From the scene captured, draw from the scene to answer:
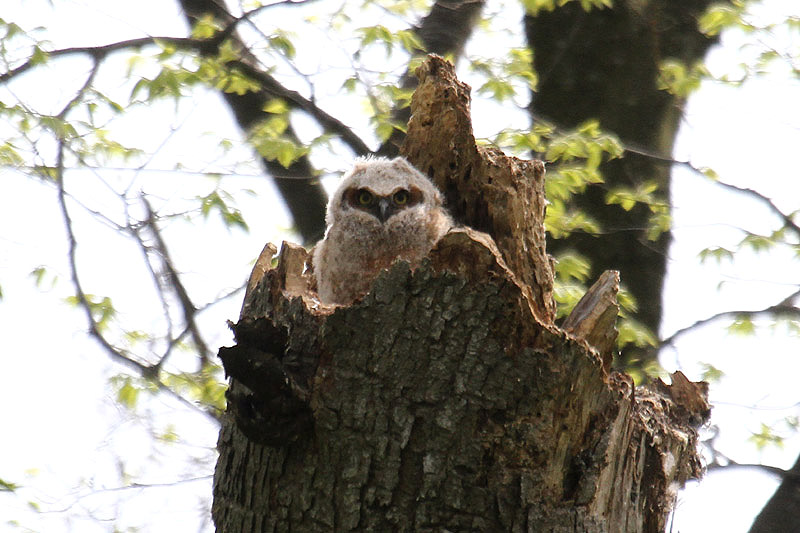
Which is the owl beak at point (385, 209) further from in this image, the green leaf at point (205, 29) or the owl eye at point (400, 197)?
the green leaf at point (205, 29)

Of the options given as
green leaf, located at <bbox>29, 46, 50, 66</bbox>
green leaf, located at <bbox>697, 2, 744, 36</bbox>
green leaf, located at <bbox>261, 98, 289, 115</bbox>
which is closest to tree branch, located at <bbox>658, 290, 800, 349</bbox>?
green leaf, located at <bbox>697, 2, 744, 36</bbox>

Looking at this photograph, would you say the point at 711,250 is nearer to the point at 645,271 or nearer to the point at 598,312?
the point at 645,271

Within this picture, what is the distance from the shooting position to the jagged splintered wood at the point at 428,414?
2271 mm

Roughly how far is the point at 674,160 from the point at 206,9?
428cm

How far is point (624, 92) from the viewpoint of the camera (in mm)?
6840

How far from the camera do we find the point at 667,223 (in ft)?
20.4

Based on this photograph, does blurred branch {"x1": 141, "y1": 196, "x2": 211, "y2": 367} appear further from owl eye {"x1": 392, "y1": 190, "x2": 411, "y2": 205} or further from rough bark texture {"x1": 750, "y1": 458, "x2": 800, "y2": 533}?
rough bark texture {"x1": 750, "y1": 458, "x2": 800, "y2": 533}

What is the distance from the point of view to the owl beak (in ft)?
13.7

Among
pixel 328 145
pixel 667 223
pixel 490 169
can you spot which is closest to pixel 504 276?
pixel 490 169

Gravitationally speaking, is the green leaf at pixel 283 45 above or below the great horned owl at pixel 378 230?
above

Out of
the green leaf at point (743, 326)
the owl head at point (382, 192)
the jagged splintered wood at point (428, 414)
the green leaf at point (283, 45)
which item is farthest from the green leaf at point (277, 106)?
the green leaf at point (743, 326)

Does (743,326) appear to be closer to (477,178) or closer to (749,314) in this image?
(749,314)

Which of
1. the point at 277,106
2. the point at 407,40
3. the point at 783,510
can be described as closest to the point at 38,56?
the point at 277,106

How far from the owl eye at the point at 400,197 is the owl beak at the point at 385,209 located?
0.04m
